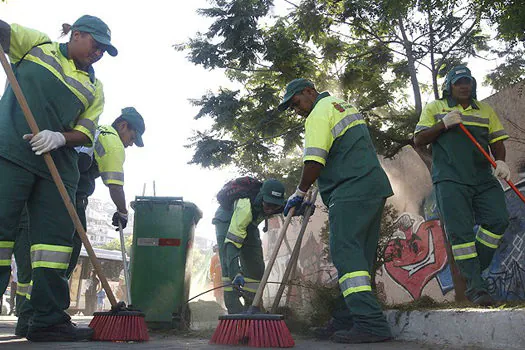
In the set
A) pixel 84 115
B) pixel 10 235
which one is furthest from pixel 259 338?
pixel 84 115

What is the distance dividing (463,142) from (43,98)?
122 inches

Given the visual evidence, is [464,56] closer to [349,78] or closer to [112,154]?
[349,78]

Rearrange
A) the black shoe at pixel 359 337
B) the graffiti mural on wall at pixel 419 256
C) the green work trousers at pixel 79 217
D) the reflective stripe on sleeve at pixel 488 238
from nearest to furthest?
the black shoe at pixel 359 337 < the reflective stripe on sleeve at pixel 488 238 < the green work trousers at pixel 79 217 < the graffiti mural on wall at pixel 419 256

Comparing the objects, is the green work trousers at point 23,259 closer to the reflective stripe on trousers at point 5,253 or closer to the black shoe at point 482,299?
the reflective stripe on trousers at point 5,253

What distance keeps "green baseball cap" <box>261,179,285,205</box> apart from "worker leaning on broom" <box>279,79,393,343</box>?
122 cm

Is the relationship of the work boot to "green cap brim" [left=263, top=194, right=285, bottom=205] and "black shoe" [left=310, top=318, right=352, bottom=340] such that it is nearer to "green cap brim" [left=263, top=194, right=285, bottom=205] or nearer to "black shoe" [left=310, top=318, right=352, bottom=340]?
"black shoe" [left=310, top=318, right=352, bottom=340]

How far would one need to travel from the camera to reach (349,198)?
3.42 meters

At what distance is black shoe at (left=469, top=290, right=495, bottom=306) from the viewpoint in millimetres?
3357

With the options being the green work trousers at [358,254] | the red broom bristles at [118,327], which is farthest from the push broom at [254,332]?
the red broom bristles at [118,327]

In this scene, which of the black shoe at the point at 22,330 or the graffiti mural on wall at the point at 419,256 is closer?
the black shoe at the point at 22,330

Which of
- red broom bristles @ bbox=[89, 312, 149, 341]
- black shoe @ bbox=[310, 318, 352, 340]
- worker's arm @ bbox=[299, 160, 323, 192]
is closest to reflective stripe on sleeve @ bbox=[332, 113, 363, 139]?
worker's arm @ bbox=[299, 160, 323, 192]

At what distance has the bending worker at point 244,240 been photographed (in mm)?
5059

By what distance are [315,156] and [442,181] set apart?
1.18 metres

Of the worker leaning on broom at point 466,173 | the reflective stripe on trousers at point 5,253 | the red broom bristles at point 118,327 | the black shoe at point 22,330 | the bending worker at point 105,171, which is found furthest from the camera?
the bending worker at point 105,171
